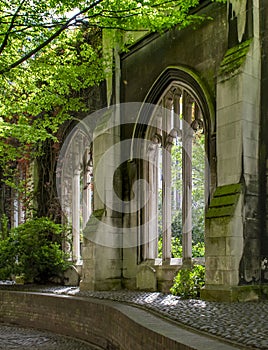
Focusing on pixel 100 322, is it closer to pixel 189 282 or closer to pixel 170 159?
pixel 189 282

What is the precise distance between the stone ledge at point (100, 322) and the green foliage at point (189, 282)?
4.44ft

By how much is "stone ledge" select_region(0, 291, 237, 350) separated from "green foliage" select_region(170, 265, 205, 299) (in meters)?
1.35

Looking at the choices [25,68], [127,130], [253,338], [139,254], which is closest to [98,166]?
[127,130]

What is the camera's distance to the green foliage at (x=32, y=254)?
13.6 meters

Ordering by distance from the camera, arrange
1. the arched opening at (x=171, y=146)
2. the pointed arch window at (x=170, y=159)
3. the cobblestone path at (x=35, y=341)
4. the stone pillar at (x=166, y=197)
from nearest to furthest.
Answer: the cobblestone path at (x=35, y=341) < the arched opening at (x=171, y=146) < the pointed arch window at (x=170, y=159) < the stone pillar at (x=166, y=197)

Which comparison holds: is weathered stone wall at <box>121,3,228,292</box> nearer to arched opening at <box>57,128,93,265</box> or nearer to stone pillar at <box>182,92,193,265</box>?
stone pillar at <box>182,92,193,265</box>

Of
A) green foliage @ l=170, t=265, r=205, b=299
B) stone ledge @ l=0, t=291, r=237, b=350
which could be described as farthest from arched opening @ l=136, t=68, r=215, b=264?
stone ledge @ l=0, t=291, r=237, b=350

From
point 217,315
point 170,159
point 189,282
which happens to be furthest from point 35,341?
point 170,159

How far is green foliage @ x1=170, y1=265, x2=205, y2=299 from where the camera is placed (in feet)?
30.4

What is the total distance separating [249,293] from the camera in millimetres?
8586

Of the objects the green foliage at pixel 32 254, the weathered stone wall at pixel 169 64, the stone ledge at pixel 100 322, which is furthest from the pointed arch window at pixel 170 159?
the green foliage at pixel 32 254

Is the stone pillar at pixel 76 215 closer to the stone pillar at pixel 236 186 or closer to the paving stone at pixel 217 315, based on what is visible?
the paving stone at pixel 217 315

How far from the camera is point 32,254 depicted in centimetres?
1361

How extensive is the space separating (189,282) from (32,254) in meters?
5.44
